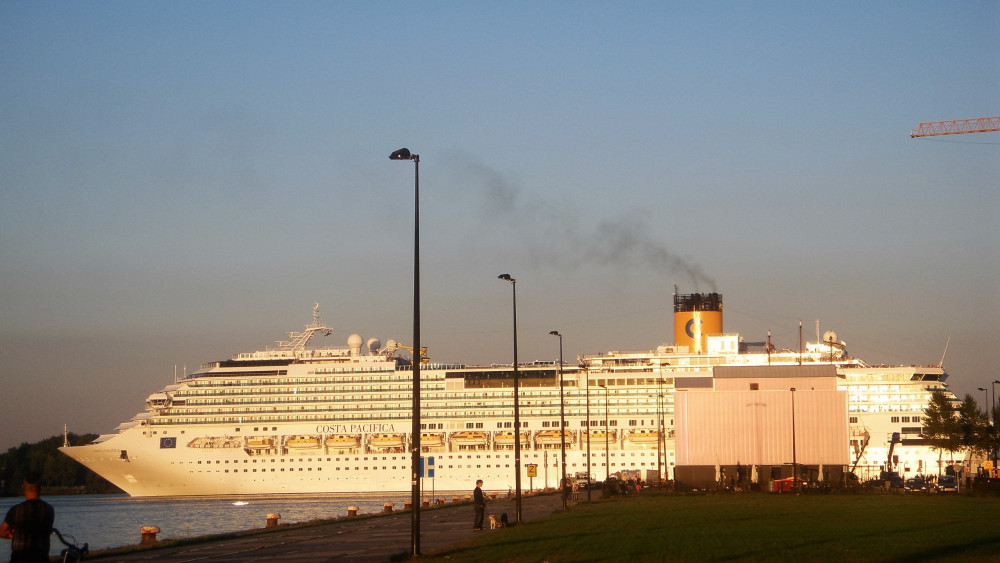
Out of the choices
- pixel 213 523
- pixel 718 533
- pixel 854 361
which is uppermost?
pixel 854 361

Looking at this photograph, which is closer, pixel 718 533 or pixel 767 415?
pixel 718 533

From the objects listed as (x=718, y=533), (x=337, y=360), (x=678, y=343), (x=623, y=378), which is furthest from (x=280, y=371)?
(x=718, y=533)

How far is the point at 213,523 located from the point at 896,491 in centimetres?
3657

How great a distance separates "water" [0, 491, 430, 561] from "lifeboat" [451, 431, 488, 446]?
17.8 feet

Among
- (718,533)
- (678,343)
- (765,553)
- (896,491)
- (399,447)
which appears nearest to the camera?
(765,553)

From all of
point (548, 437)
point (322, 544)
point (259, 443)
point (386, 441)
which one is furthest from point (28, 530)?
point (259, 443)

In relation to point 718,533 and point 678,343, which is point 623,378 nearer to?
point 678,343

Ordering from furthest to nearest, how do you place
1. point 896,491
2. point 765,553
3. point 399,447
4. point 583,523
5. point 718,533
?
point 399,447 < point 896,491 < point 583,523 < point 718,533 < point 765,553

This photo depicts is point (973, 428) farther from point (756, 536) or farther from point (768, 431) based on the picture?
point (756, 536)

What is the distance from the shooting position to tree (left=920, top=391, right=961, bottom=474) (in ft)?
233

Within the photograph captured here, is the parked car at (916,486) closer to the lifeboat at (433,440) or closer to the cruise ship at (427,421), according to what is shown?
the cruise ship at (427,421)

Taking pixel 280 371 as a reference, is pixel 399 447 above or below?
below

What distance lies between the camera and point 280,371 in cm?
9675

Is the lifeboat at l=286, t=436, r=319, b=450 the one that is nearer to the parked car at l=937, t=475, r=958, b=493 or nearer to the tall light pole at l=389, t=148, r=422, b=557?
the parked car at l=937, t=475, r=958, b=493
